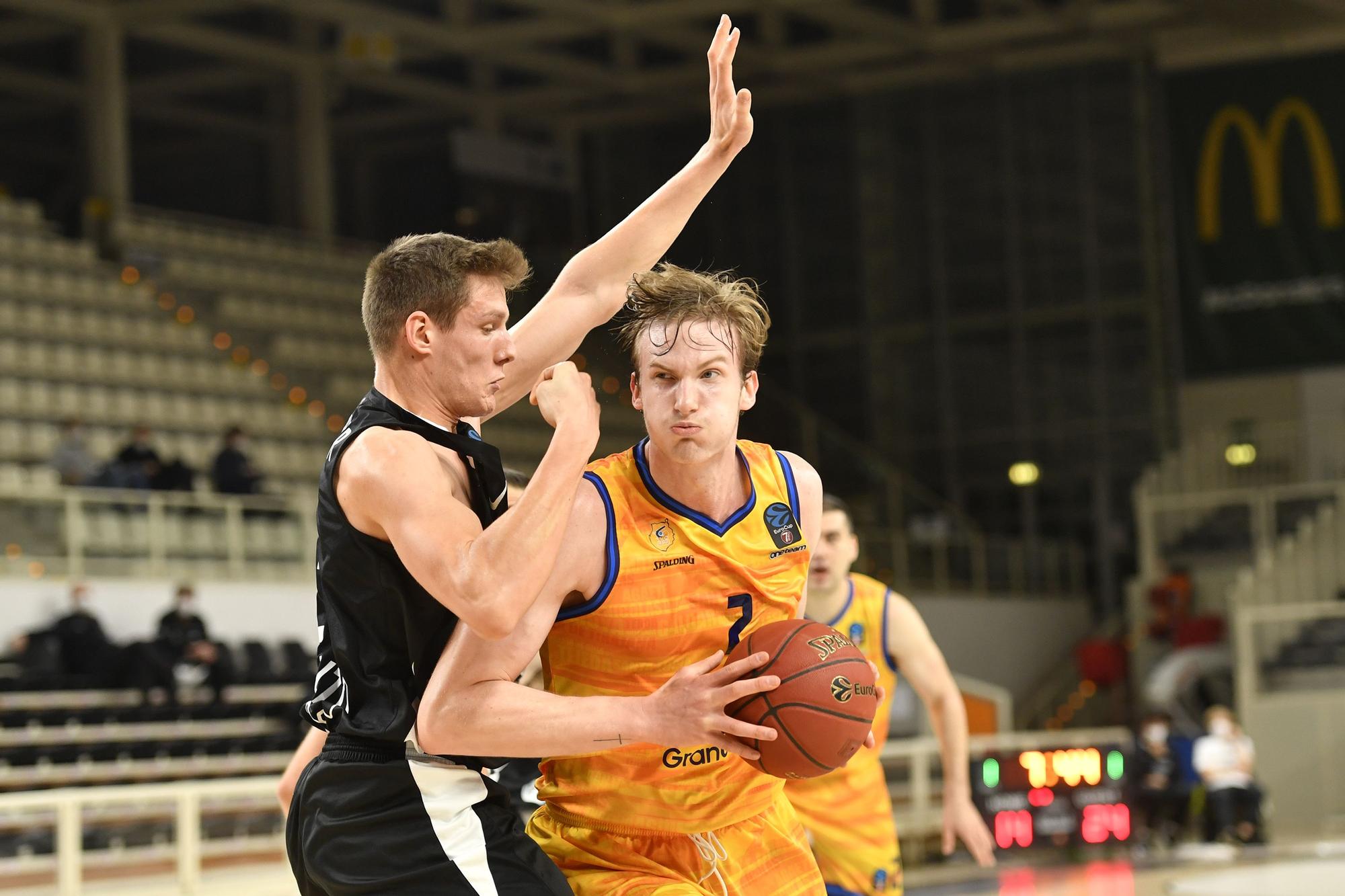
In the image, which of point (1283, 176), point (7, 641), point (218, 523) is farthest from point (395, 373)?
point (1283, 176)

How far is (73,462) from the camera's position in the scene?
15.5 meters

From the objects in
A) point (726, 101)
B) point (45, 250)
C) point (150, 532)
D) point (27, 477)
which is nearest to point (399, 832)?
point (726, 101)

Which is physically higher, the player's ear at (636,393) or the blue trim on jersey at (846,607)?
the player's ear at (636,393)

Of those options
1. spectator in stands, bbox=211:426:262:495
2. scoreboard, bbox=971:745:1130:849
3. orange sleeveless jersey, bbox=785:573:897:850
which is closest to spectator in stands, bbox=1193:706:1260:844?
scoreboard, bbox=971:745:1130:849

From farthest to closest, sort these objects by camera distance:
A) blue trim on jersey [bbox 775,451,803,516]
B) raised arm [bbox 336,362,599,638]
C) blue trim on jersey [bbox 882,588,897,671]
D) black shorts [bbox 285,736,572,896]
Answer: blue trim on jersey [bbox 882,588,897,671] → blue trim on jersey [bbox 775,451,803,516] → black shorts [bbox 285,736,572,896] → raised arm [bbox 336,362,599,638]

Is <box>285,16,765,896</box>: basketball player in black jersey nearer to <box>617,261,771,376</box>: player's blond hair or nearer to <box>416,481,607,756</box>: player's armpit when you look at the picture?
<box>416,481,607,756</box>: player's armpit

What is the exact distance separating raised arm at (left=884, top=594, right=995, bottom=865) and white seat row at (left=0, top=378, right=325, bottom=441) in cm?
1314

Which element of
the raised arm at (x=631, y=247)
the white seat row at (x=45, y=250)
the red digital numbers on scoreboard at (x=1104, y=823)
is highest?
the white seat row at (x=45, y=250)

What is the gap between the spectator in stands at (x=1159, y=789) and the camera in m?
15.6

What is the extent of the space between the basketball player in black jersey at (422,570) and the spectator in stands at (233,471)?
1330cm

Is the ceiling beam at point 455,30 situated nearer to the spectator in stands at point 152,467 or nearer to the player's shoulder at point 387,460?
the spectator in stands at point 152,467

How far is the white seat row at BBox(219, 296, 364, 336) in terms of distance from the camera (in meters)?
21.7

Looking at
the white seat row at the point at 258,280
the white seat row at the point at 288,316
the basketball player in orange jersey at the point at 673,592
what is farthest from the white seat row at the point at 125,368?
the basketball player in orange jersey at the point at 673,592

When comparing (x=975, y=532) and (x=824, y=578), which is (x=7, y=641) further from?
(x=975, y=532)
